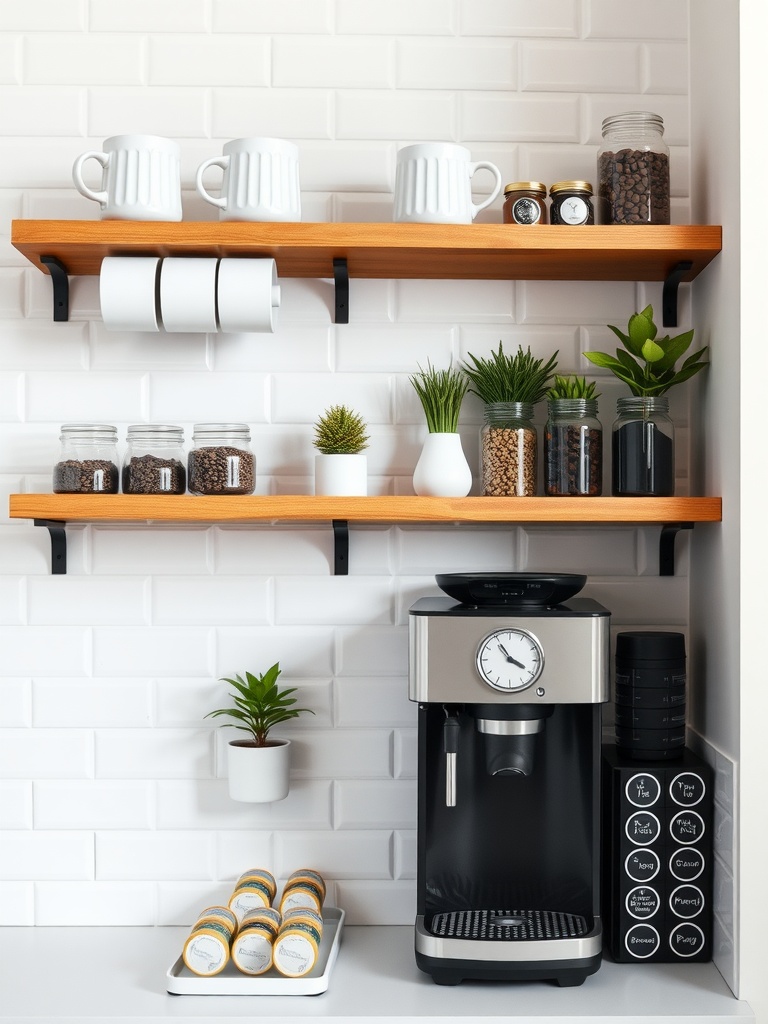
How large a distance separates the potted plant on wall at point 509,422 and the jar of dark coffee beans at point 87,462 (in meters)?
0.55

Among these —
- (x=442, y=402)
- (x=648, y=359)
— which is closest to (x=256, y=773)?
(x=442, y=402)

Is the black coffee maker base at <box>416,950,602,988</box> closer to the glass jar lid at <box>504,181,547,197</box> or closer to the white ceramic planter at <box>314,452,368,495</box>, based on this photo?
the white ceramic planter at <box>314,452,368,495</box>

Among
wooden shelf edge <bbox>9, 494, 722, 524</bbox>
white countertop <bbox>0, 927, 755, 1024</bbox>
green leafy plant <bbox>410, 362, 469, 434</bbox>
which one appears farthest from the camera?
green leafy plant <bbox>410, 362, 469, 434</bbox>

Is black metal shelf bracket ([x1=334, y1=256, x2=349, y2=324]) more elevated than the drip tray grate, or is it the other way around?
black metal shelf bracket ([x1=334, y1=256, x2=349, y2=324])

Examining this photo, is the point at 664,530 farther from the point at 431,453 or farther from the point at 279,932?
the point at 279,932

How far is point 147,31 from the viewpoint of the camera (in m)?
1.53

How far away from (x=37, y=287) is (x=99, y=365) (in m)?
0.16

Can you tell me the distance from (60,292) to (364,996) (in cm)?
112

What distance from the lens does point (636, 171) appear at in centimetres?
140

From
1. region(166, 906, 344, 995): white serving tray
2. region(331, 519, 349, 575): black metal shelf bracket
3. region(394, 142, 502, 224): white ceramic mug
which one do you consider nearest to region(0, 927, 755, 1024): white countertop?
region(166, 906, 344, 995): white serving tray

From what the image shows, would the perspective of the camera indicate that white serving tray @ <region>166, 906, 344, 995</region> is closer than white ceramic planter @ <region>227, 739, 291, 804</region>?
Yes

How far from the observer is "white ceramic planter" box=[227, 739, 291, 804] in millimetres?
1430

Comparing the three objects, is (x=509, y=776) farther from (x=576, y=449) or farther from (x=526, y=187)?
(x=526, y=187)

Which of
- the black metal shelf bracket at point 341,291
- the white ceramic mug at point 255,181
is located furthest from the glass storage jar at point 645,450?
the white ceramic mug at point 255,181
